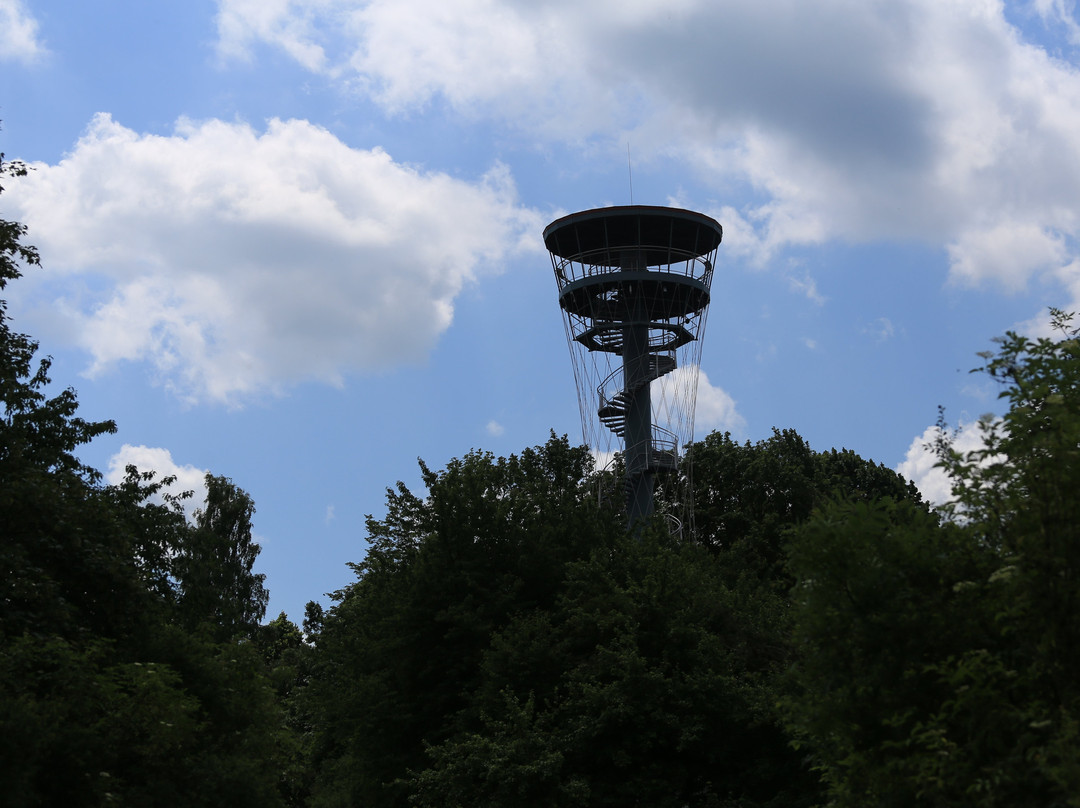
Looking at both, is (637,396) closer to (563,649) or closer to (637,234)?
(637,234)

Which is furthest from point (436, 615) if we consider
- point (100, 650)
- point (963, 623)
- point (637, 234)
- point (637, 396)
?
point (637, 234)

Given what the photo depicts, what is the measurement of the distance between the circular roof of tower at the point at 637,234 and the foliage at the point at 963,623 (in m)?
38.5

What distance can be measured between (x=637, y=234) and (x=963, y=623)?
4021 cm

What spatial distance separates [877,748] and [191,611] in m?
19.4


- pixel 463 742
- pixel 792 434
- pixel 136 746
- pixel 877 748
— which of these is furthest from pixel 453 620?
pixel 792 434

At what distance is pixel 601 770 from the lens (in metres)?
25.6

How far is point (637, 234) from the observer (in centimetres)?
4978

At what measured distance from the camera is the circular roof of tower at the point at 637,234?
49656 millimetres

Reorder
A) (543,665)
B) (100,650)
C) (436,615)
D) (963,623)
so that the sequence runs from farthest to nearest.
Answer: (436,615) → (543,665) → (100,650) → (963,623)

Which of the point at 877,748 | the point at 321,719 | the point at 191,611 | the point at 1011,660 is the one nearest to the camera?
the point at 1011,660

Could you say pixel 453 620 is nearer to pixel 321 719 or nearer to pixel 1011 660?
pixel 321 719

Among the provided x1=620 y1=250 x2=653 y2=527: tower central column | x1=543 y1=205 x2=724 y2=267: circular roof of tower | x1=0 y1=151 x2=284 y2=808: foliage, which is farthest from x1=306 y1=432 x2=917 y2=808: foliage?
x1=543 y1=205 x2=724 y2=267: circular roof of tower

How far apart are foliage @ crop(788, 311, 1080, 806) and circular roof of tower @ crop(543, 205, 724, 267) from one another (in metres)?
38.5

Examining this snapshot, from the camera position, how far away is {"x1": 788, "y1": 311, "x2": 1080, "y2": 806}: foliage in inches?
383
